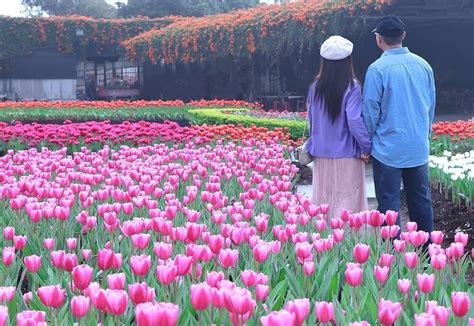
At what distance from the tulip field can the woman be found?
1.31 ft

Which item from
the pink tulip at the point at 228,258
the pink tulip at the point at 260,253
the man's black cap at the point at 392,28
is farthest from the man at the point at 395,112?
the pink tulip at the point at 228,258

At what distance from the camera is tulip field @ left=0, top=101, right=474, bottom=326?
71.7 inches

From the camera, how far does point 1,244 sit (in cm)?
319

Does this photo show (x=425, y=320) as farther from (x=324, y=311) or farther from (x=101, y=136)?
(x=101, y=136)

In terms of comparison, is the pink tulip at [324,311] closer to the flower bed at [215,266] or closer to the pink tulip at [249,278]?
the flower bed at [215,266]

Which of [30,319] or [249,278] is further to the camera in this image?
[249,278]

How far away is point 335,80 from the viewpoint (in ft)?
14.8

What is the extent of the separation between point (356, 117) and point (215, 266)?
6.91 ft

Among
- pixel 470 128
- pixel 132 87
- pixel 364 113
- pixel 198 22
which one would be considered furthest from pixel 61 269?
pixel 132 87

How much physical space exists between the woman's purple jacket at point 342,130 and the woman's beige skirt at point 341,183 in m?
0.06

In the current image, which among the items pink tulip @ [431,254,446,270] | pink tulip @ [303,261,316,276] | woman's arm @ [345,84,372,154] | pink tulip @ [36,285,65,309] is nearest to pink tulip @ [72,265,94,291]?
pink tulip @ [36,285,65,309]

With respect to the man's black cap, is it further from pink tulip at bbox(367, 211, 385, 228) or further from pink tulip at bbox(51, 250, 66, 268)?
pink tulip at bbox(51, 250, 66, 268)

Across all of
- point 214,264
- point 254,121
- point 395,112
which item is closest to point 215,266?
point 214,264

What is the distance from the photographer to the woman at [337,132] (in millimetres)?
4508
